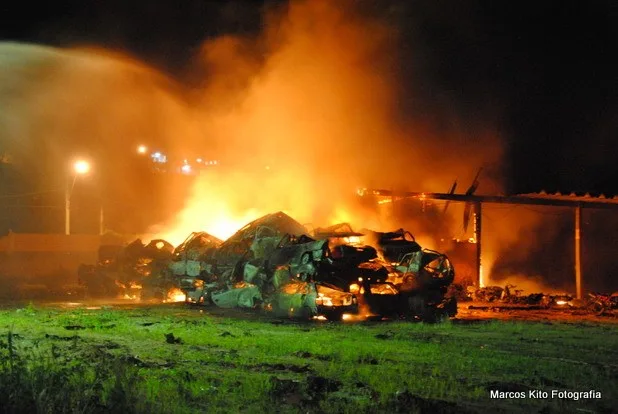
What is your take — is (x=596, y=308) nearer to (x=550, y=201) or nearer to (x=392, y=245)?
(x=550, y=201)

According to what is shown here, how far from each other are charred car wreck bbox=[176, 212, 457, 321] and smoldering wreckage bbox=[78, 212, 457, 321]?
0.07ft

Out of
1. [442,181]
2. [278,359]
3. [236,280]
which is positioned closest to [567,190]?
[442,181]

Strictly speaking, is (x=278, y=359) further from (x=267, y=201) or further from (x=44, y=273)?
(x=44, y=273)

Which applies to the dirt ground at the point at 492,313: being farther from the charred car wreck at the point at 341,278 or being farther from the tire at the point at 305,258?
the tire at the point at 305,258

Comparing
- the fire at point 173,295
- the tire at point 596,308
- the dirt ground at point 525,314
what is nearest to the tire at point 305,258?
the dirt ground at point 525,314

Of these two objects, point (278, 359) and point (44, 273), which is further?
point (44, 273)

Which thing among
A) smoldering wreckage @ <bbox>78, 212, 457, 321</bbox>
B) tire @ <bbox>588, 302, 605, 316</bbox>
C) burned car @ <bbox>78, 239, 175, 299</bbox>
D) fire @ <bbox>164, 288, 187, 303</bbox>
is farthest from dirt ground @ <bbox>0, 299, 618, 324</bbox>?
burned car @ <bbox>78, 239, 175, 299</bbox>

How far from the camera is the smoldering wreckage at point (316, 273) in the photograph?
1454 centimetres

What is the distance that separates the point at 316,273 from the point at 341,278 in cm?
58

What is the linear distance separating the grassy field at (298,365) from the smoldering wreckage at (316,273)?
0.80 metres

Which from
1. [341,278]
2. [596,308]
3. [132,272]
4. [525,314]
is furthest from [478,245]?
[132,272]

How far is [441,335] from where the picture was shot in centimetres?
1165

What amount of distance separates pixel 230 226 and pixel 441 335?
15.8 m

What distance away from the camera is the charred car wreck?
1438cm
